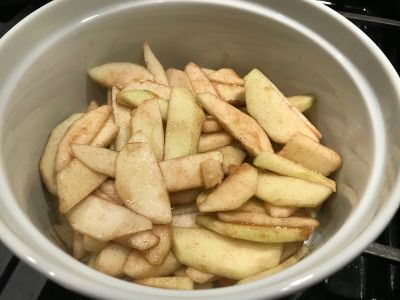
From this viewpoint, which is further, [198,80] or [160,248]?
[198,80]

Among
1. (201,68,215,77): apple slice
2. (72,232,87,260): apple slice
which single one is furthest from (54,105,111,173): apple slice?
(201,68,215,77): apple slice

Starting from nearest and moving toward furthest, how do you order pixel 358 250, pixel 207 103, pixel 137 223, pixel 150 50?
pixel 358 250 < pixel 137 223 < pixel 207 103 < pixel 150 50

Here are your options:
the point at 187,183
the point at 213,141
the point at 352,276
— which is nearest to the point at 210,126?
the point at 213,141

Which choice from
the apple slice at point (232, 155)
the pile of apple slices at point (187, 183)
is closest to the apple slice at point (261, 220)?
the pile of apple slices at point (187, 183)

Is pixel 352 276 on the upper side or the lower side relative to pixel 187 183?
lower

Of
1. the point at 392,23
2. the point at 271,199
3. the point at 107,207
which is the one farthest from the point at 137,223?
the point at 392,23

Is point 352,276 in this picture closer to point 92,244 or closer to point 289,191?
point 289,191

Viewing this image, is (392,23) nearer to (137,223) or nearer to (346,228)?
(346,228)
